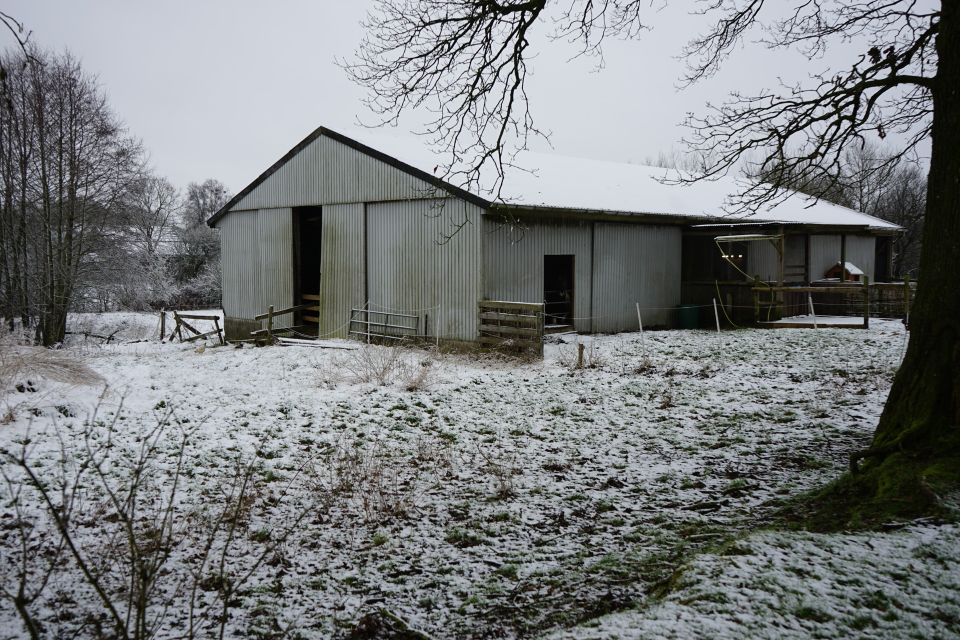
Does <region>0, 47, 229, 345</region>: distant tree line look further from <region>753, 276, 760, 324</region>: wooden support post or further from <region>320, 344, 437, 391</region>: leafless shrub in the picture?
<region>753, 276, 760, 324</region>: wooden support post

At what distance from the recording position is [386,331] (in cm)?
1838

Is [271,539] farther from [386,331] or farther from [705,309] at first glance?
[705,309]

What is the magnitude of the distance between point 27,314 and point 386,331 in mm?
15308

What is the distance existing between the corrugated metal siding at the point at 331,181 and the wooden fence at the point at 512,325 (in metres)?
3.56

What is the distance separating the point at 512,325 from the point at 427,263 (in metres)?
3.31

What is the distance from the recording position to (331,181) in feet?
63.9

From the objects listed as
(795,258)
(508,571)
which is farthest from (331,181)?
(795,258)

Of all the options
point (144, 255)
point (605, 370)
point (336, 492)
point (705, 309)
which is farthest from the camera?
point (144, 255)

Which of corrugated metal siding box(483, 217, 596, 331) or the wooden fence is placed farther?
corrugated metal siding box(483, 217, 596, 331)

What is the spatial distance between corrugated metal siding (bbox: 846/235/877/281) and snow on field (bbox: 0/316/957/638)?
16.8 meters

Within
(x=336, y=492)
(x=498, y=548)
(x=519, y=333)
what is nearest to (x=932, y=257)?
(x=498, y=548)

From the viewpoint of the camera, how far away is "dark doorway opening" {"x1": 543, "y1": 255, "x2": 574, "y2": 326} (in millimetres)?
19062

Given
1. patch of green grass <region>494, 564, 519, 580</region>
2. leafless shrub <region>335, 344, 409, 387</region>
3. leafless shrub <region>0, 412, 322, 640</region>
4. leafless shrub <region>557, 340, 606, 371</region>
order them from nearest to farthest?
leafless shrub <region>0, 412, 322, 640</region>
patch of green grass <region>494, 564, 519, 580</region>
leafless shrub <region>335, 344, 409, 387</region>
leafless shrub <region>557, 340, 606, 371</region>

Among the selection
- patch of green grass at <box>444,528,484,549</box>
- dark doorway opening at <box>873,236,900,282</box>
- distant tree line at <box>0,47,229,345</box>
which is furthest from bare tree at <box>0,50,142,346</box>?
dark doorway opening at <box>873,236,900,282</box>
